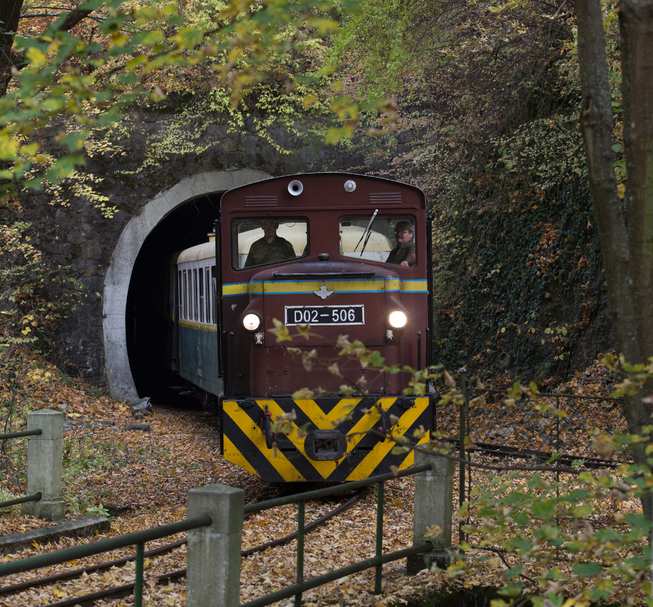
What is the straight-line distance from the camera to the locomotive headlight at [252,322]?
24.4 feet

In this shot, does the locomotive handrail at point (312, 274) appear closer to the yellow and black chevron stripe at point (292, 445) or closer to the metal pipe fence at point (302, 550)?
the yellow and black chevron stripe at point (292, 445)

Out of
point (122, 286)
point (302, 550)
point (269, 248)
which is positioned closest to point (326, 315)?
point (269, 248)

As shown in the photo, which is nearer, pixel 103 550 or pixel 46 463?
pixel 103 550

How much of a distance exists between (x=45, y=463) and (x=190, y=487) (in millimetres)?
2358

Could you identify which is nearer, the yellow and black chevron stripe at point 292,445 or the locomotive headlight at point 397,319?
the yellow and black chevron stripe at point 292,445

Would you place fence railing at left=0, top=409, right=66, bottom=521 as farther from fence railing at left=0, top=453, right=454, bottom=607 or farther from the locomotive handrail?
fence railing at left=0, top=453, right=454, bottom=607

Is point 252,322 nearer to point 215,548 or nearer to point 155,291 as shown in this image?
point 215,548

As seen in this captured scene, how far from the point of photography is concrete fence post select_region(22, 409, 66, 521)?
7.04 meters

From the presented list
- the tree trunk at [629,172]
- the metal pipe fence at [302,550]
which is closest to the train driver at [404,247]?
the metal pipe fence at [302,550]

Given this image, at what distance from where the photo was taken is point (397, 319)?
752 centimetres

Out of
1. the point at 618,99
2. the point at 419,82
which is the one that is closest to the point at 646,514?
the point at 618,99

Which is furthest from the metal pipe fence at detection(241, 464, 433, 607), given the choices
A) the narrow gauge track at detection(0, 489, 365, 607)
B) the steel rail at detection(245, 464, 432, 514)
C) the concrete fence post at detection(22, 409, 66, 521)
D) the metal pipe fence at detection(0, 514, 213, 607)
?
the concrete fence post at detection(22, 409, 66, 521)

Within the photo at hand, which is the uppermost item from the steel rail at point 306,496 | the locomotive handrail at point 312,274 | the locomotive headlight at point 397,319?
the locomotive handrail at point 312,274

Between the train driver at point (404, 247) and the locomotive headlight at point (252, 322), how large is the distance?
1.61 metres
